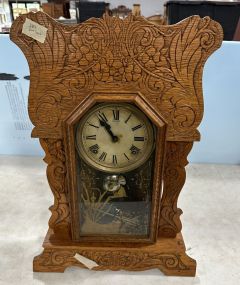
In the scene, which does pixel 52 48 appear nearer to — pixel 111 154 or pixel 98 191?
pixel 111 154

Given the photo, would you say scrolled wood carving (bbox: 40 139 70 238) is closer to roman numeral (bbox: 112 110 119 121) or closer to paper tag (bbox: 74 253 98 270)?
paper tag (bbox: 74 253 98 270)

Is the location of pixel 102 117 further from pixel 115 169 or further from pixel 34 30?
pixel 34 30

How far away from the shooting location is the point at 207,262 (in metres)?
1.10

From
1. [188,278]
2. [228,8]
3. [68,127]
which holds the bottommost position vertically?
[188,278]

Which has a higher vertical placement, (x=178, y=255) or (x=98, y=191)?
(x=98, y=191)

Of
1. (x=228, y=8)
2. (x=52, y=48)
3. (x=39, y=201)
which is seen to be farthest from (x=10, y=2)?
(x=52, y=48)

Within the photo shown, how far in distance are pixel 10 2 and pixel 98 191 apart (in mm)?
3133

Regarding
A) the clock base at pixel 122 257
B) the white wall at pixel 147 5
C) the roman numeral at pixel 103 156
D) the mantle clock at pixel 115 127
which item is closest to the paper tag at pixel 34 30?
the mantle clock at pixel 115 127

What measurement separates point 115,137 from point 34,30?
36 cm

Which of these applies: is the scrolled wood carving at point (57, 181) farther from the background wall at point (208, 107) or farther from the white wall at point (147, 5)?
the white wall at point (147, 5)

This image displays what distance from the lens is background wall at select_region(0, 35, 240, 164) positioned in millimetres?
1441

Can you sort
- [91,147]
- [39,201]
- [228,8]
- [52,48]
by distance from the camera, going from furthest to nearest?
[228,8] → [39,201] → [91,147] → [52,48]

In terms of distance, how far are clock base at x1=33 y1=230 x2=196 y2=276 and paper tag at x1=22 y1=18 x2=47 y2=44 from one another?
661 millimetres

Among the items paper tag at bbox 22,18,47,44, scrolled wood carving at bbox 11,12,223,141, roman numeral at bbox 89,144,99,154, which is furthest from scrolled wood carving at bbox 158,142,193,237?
paper tag at bbox 22,18,47,44
